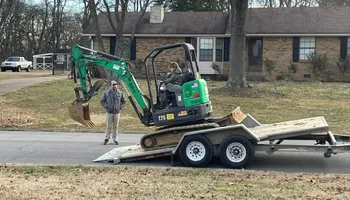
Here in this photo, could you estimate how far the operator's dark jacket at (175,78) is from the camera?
37.5ft

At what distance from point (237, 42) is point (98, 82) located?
14.5 m

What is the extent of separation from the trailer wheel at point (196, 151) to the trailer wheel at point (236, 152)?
288mm

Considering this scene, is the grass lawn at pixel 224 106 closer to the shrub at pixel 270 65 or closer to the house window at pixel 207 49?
the shrub at pixel 270 65

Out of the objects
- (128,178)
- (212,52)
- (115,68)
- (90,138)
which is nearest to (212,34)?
(212,52)

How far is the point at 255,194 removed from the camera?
765 cm

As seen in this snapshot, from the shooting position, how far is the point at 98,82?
1282 centimetres

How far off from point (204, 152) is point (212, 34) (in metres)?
26.9

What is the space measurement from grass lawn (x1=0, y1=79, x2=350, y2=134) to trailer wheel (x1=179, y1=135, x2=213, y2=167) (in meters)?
7.85

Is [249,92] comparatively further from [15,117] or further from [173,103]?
[173,103]

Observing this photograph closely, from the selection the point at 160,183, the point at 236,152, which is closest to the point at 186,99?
the point at 236,152

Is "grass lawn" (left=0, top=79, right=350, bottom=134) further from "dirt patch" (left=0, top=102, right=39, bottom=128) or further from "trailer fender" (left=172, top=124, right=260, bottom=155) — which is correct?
"trailer fender" (left=172, top=124, right=260, bottom=155)

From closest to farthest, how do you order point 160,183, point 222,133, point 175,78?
point 160,183, point 222,133, point 175,78

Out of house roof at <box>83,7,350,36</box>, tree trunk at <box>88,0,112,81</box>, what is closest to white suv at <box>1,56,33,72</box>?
house roof at <box>83,7,350,36</box>

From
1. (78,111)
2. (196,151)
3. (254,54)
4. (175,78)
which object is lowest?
(196,151)
